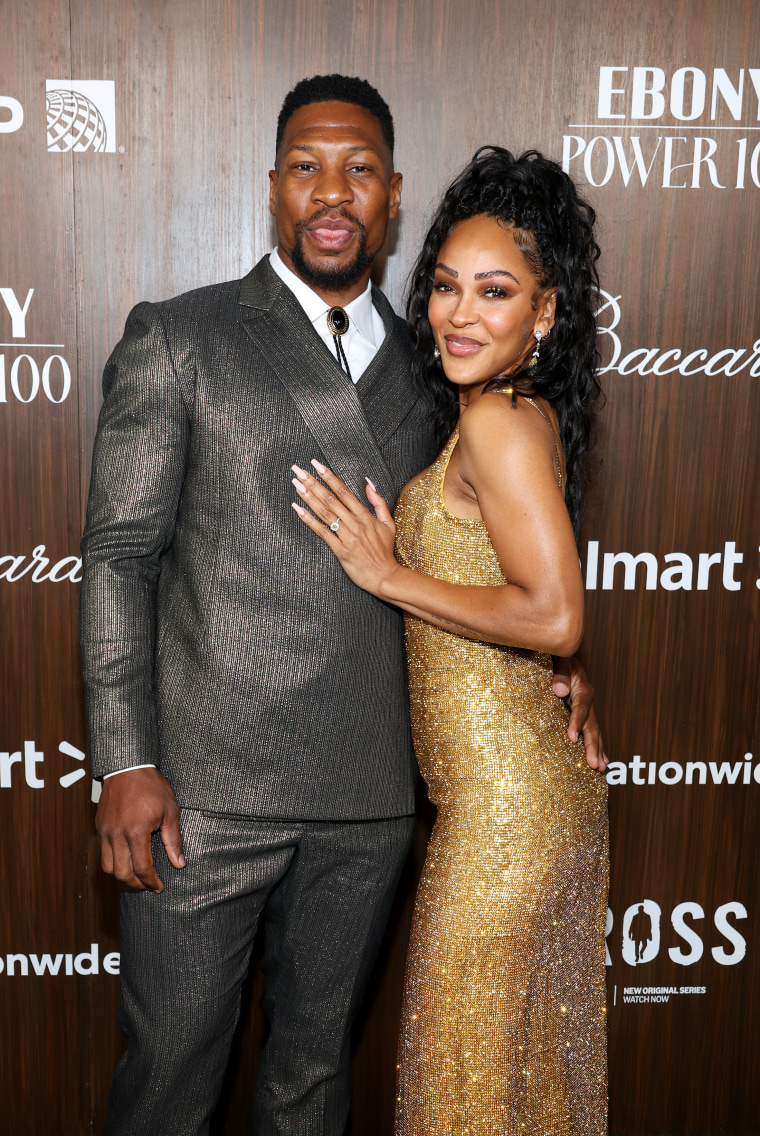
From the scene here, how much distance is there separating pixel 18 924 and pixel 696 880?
1.52m

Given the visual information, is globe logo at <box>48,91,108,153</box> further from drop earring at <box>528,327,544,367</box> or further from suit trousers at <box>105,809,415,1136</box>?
suit trousers at <box>105,809,415,1136</box>

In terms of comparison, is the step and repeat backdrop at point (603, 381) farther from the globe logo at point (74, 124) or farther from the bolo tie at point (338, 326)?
the bolo tie at point (338, 326)

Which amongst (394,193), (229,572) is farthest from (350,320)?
(229,572)

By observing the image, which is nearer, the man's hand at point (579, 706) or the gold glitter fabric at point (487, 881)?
the gold glitter fabric at point (487, 881)

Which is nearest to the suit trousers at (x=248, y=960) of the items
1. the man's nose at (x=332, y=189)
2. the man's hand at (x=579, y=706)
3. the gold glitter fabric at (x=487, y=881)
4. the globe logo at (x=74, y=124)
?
the gold glitter fabric at (x=487, y=881)

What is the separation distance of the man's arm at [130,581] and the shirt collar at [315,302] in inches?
9.5

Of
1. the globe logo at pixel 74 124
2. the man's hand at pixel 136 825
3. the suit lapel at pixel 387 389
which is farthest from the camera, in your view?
the globe logo at pixel 74 124

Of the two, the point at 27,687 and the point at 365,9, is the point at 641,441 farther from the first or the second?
the point at 27,687

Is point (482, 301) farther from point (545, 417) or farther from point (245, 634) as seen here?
point (245, 634)

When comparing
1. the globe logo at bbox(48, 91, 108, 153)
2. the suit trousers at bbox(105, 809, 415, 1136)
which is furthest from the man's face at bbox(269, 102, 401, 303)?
the suit trousers at bbox(105, 809, 415, 1136)

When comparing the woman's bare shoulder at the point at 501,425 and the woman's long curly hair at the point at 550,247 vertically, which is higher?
the woman's long curly hair at the point at 550,247

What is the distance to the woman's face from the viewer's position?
1549 millimetres

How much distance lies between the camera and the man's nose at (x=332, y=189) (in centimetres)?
166

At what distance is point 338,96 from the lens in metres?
1.73
